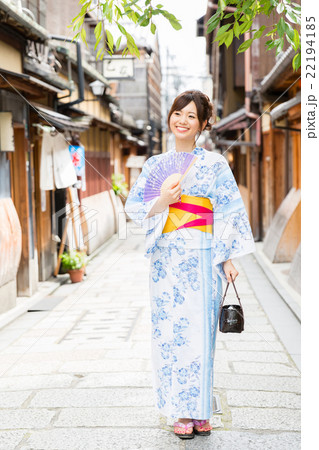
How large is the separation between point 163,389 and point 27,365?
236cm

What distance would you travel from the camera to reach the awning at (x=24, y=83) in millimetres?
7867

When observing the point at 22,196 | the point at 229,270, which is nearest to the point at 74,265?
the point at 22,196

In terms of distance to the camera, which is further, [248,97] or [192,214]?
[248,97]

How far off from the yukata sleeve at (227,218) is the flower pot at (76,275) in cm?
791

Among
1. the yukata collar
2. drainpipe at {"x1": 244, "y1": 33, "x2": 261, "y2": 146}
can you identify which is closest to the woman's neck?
the yukata collar

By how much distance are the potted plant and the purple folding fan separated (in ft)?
25.4

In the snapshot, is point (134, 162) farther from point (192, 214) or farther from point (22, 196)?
point (192, 214)

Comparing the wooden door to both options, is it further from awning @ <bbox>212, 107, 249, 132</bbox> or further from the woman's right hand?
awning @ <bbox>212, 107, 249, 132</bbox>

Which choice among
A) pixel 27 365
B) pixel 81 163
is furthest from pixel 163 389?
pixel 81 163

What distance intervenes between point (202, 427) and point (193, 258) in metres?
1.30

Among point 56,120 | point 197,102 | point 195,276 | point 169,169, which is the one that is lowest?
point 195,276

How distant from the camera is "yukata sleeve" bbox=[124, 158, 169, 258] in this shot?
4.33 m

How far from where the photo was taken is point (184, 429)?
4.34 meters

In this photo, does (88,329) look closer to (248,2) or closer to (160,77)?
(248,2)
